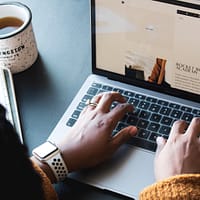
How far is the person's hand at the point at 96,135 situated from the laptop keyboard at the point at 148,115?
17 millimetres

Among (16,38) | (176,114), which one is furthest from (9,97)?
(176,114)

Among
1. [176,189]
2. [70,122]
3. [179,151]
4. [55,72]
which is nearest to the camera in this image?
[176,189]

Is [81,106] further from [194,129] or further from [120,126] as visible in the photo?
[194,129]

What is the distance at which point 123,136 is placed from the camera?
1098 millimetres

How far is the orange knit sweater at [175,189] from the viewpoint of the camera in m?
0.94

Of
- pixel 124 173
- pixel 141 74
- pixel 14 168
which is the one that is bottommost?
pixel 124 173

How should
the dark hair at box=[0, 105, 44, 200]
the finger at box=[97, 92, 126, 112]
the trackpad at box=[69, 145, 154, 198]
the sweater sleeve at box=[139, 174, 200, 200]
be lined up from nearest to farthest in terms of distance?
1. the dark hair at box=[0, 105, 44, 200]
2. the sweater sleeve at box=[139, 174, 200, 200]
3. the trackpad at box=[69, 145, 154, 198]
4. the finger at box=[97, 92, 126, 112]

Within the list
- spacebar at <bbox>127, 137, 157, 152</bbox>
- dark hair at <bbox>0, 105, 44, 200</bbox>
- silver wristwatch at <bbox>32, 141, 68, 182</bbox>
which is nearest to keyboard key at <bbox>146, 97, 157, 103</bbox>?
spacebar at <bbox>127, 137, 157, 152</bbox>

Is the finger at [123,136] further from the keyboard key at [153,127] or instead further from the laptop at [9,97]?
the laptop at [9,97]

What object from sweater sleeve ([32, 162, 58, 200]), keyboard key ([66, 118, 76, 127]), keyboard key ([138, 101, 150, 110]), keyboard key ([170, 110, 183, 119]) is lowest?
sweater sleeve ([32, 162, 58, 200])

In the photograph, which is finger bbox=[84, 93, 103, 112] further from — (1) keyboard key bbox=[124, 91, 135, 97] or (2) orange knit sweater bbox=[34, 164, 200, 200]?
(2) orange knit sweater bbox=[34, 164, 200, 200]

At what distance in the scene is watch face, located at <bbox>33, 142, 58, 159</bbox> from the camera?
1066 millimetres

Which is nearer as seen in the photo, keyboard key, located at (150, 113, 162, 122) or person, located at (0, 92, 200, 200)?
person, located at (0, 92, 200, 200)

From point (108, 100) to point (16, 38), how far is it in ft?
0.72
